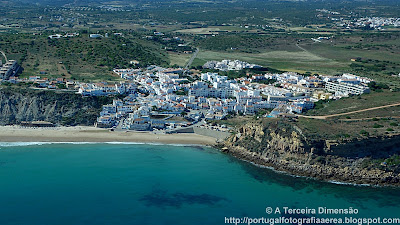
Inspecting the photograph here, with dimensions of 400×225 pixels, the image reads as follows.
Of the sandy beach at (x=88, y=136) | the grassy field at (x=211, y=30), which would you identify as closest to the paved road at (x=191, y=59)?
the grassy field at (x=211, y=30)

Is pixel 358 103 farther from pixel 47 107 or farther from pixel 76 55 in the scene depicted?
pixel 76 55

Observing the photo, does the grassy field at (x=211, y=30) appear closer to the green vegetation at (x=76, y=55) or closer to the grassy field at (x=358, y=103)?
the green vegetation at (x=76, y=55)

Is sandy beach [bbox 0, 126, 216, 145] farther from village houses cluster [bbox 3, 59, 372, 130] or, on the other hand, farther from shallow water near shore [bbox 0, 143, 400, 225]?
shallow water near shore [bbox 0, 143, 400, 225]

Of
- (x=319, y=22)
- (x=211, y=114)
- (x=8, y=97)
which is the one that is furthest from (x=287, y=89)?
(x=319, y=22)

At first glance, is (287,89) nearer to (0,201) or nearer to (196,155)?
(196,155)

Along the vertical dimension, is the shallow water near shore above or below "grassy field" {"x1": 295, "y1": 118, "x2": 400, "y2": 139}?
below

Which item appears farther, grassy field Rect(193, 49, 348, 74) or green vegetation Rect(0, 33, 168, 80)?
grassy field Rect(193, 49, 348, 74)

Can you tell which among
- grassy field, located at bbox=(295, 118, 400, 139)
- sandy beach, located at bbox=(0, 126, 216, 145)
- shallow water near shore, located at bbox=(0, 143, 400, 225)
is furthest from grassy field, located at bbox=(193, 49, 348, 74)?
shallow water near shore, located at bbox=(0, 143, 400, 225)

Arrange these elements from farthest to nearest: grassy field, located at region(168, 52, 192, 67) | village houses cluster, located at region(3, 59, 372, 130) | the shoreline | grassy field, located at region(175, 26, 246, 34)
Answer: grassy field, located at region(175, 26, 246, 34) < grassy field, located at region(168, 52, 192, 67) < village houses cluster, located at region(3, 59, 372, 130) < the shoreline
